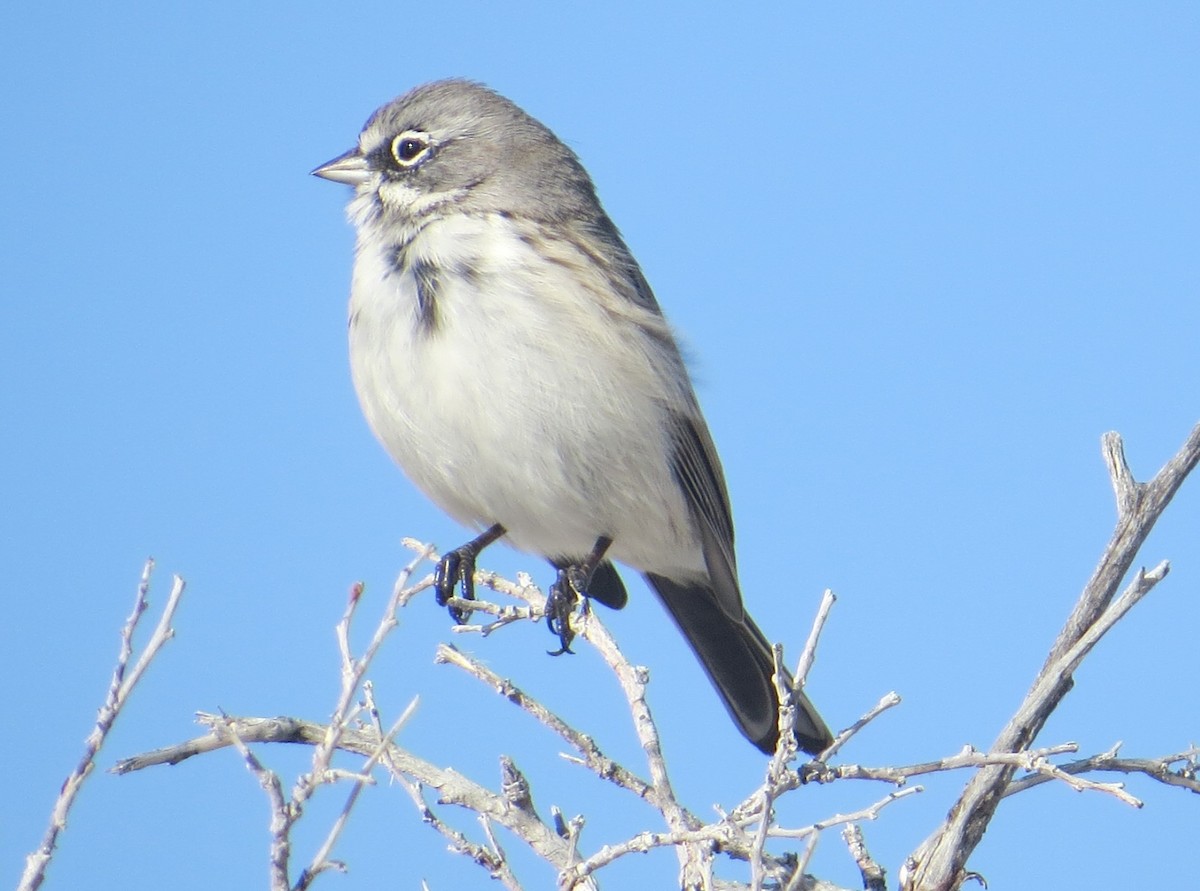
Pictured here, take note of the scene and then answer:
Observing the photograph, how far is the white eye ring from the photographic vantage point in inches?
219

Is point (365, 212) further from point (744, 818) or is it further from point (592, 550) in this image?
point (744, 818)

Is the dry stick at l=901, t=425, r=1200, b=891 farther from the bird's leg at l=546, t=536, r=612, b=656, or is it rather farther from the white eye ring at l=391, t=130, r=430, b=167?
the white eye ring at l=391, t=130, r=430, b=167

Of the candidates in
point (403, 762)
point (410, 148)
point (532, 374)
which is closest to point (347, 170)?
point (410, 148)

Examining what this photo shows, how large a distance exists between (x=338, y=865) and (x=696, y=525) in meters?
2.92

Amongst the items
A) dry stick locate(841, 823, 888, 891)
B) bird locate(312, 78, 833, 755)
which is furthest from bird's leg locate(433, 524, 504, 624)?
dry stick locate(841, 823, 888, 891)

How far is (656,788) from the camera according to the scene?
3340 millimetres

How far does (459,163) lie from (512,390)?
48.8 inches

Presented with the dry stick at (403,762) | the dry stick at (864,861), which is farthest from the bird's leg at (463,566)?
the dry stick at (864,861)

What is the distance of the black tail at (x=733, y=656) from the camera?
5648mm

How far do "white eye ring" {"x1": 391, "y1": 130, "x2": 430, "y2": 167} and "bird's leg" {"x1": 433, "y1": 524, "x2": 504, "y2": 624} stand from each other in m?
1.41

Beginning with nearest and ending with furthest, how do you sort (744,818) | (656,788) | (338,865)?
(338,865)
(744,818)
(656,788)

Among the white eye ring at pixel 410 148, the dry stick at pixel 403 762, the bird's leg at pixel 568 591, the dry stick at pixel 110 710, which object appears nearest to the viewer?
the dry stick at pixel 110 710

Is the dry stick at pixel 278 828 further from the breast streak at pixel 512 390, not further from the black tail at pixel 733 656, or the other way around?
the black tail at pixel 733 656

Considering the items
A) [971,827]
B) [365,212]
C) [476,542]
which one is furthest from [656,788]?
[365,212]
